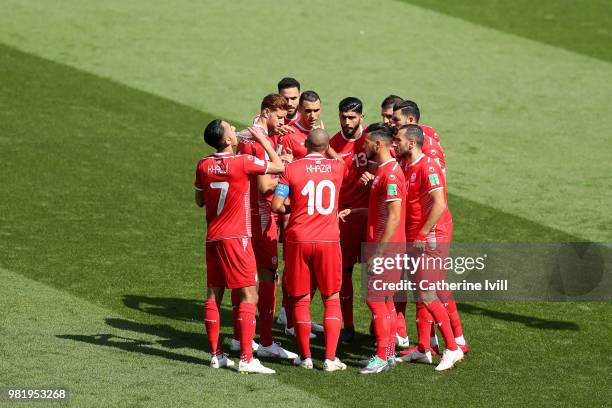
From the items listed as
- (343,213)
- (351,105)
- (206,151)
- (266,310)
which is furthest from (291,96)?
(206,151)

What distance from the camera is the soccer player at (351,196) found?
→ 1137cm

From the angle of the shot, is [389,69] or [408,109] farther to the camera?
[389,69]

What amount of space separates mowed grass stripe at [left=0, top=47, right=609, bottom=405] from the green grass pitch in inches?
1.5

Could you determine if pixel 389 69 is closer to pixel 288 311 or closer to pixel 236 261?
pixel 288 311

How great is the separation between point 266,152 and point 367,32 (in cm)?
1410

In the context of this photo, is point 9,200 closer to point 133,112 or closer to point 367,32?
point 133,112

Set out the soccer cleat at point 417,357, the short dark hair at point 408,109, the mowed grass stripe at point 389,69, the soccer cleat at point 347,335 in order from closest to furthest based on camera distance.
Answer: the soccer cleat at point 417,357 < the short dark hair at point 408,109 < the soccer cleat at point 347,335 < the mowed grass stripe at point 389,69

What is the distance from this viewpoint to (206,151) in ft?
59.1

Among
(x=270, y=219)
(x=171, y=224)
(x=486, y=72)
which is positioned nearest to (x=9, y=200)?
(x=171, y=224)

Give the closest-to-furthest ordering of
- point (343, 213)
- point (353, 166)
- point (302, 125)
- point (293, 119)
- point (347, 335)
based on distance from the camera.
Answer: point (343, 213)
point (353, 166)
point (347, 335)
point (302, 125)
point (293, 119)

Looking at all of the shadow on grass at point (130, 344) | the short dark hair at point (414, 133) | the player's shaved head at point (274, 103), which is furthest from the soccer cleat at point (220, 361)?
the short dark hair at point (414, 133)

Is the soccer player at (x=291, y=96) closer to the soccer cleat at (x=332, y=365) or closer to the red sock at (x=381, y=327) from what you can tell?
the red sock at (x=381, y=327)

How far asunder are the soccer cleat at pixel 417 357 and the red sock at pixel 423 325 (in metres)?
0.04

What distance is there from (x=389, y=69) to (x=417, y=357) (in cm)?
1237
